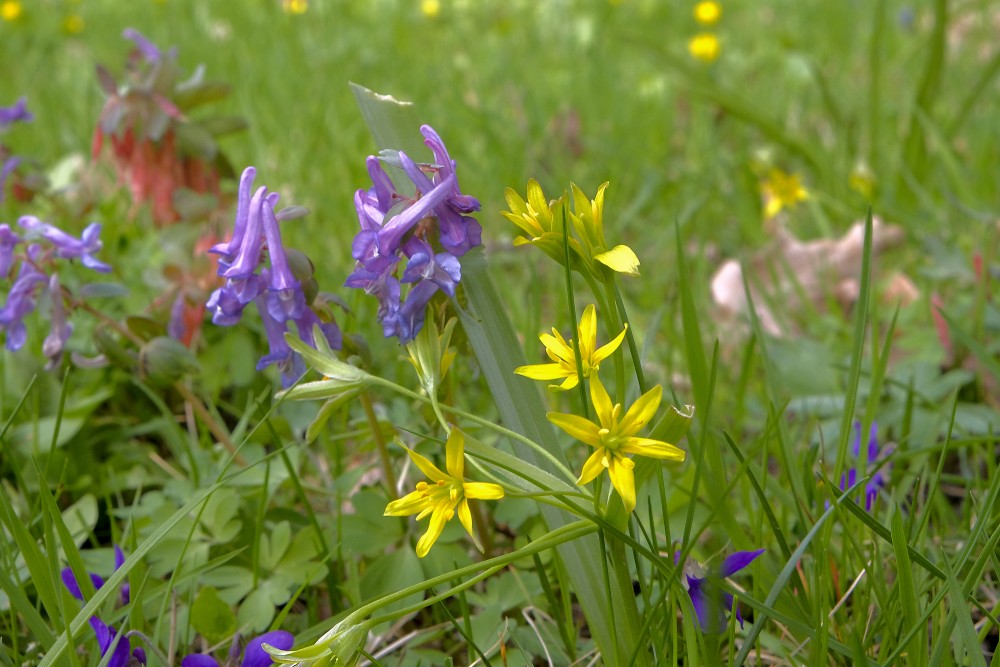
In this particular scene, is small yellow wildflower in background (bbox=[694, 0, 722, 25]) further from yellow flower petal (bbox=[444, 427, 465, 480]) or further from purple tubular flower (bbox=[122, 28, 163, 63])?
yellow flower petal (bbox=[444, 427, 465, 480])

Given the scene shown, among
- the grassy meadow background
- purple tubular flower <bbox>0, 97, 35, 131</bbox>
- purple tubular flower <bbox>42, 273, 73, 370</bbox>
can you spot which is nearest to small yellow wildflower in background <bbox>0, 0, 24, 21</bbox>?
the grassy meadow background

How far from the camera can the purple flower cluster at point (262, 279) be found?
1.11 m

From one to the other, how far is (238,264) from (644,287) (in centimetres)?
143

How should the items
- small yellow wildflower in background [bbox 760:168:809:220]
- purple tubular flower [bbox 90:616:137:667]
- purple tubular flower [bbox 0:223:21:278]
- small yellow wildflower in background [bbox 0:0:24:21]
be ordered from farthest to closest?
small yellow wildflower in background [bbox 0:0:24:21] < small yellow wildflower in background [bbox 760:168:809:220] < purple tubular flower [bbox 0:223:21:278] < purple tubular flower [bbox 90:616:137:667]

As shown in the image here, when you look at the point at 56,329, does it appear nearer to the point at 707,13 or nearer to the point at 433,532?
the point at 433,532

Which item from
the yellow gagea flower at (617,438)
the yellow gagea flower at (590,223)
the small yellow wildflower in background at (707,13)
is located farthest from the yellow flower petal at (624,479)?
the small yellow wildflower in background at (707,13)

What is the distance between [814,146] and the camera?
3.01 meters

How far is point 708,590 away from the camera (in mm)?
985

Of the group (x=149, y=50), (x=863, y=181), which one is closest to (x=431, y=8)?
(x=863, y=181)

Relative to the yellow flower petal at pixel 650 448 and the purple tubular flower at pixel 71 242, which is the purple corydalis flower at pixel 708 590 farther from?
the purple tubular flower at pixel 71 242

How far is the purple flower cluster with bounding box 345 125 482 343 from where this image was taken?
100 centimetres

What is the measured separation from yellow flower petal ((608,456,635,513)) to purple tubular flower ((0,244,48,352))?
3.14ft

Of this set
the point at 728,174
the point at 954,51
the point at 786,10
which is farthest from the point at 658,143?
the point at 786,10

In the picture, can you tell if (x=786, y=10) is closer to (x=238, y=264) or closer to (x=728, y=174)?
(x=728, y=174)
